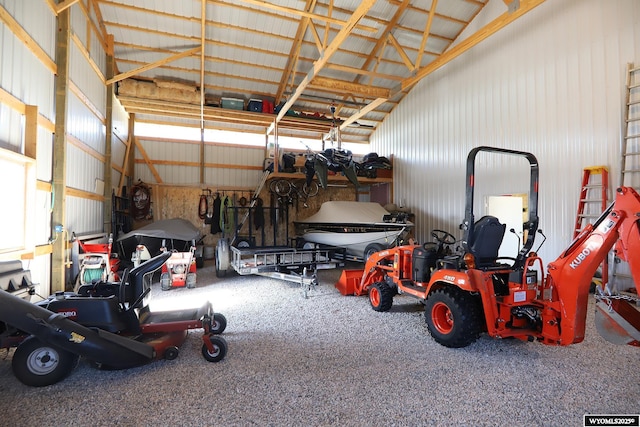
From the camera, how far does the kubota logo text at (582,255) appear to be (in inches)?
92.7

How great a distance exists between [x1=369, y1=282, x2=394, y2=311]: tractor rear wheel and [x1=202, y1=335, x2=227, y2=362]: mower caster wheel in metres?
2.26

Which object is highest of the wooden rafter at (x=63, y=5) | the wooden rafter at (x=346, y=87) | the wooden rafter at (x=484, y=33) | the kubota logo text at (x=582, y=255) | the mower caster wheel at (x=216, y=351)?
the wooden rafter at (x=484, y=33)

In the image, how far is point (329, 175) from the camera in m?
9.27

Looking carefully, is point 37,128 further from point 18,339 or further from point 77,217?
point 18,339

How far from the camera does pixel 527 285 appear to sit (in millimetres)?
2854

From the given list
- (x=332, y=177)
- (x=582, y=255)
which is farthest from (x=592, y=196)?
(x=332, y=177)

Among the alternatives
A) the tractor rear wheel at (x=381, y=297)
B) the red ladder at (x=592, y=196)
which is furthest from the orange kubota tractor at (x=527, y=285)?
the red ladder at (x=592, y=196)

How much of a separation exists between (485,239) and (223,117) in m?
8.83

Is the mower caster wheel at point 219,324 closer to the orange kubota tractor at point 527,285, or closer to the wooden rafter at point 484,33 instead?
the orange kubota tractor at point 527,285

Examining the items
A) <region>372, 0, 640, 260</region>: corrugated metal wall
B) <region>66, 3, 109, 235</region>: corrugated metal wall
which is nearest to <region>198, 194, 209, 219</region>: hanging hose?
<region>66, 3, 109, 235</region>: corrugated metal wall

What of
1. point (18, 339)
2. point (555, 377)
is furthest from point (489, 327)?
point (18, 339)

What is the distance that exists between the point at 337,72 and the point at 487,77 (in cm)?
444

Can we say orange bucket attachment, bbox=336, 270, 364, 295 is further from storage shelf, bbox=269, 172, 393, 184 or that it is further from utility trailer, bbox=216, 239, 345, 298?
storage shelf, bbox=269, 172, 393, 184

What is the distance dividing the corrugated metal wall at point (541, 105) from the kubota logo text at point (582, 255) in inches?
157
